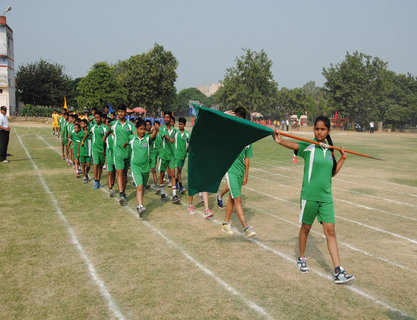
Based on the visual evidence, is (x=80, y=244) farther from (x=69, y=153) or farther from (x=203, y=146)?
(x=69, y=153)

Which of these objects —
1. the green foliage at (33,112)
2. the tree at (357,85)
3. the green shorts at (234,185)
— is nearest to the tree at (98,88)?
the green foliage at (33,112)

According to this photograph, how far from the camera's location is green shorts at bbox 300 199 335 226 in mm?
4668

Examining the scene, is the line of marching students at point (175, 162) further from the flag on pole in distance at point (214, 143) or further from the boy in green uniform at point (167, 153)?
the flag on pole in distance at point (214, 143)

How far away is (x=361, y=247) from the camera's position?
5.78 meters

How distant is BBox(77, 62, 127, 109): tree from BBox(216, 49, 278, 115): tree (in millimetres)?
23285

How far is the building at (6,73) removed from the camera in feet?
179

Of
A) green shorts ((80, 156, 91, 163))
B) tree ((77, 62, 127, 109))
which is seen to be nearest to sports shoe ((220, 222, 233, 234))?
green shorts ((80, 156, 91, 163))

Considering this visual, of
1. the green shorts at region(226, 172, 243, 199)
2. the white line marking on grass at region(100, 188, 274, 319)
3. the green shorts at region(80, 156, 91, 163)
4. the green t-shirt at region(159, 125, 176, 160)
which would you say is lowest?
the white line marking on grass at region(100, 188, 274, 319)

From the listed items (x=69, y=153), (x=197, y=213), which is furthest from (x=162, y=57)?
(x=197, y=213)

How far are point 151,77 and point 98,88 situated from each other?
30.4 feet

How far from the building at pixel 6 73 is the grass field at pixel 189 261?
172 feet

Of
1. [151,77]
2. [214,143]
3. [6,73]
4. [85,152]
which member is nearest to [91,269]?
[214,143]

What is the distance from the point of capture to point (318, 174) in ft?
15.4

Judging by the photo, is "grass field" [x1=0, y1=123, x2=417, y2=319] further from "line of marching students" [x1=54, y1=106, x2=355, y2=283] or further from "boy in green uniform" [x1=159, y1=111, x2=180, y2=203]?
"boy in green uniform" [x1=159, y1=111, x2=180, y2=203]
